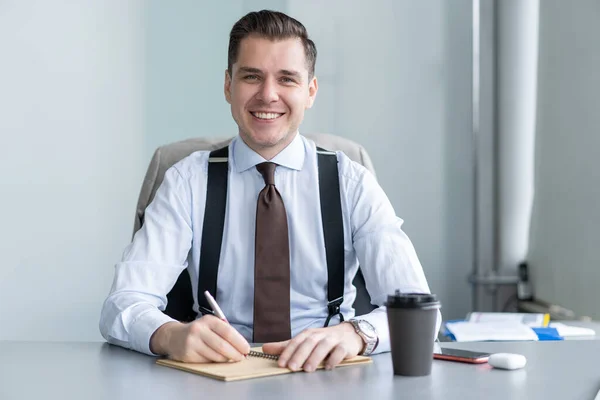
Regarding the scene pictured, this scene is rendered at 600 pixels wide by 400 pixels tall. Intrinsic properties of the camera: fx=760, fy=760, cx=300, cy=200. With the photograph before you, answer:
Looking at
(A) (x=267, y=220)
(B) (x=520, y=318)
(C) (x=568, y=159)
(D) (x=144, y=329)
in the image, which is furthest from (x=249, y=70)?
(C) (x=568, y=159)

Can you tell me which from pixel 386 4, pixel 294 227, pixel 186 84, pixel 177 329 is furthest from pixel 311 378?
pixel 386 4

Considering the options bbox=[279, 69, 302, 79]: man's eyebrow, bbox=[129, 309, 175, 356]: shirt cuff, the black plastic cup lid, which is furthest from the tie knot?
the black plastic cup lid

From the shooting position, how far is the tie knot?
1708mm

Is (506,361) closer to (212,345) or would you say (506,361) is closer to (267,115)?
(212,345)

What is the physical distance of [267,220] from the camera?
163 cm

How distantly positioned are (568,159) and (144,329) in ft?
6.61

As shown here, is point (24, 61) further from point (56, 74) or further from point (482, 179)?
point (482, 179)

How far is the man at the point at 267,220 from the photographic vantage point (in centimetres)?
159

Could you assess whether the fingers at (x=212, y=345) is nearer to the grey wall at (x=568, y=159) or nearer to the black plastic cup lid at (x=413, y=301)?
the black plastic cup lid at (x=413, y=301)

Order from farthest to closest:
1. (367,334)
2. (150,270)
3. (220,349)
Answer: (150,270) → (367,334) → (220,349)

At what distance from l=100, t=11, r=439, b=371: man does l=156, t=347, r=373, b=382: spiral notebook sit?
367 millimetres

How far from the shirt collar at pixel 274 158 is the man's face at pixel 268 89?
25 millimetres

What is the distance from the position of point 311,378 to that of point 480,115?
8.24 ft

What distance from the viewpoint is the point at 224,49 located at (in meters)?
3.29
